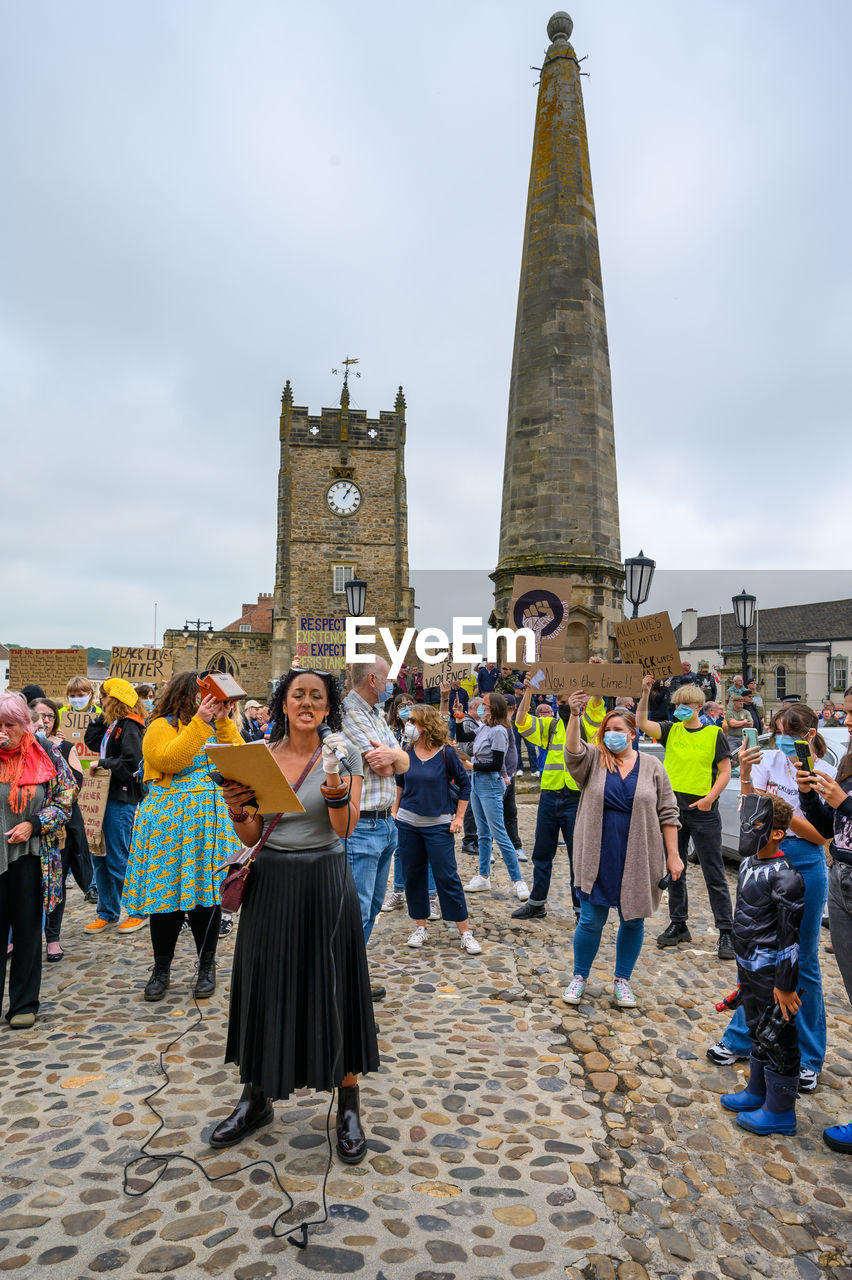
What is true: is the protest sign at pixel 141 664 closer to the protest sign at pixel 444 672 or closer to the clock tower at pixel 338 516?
the protest sign at pixel 444 672

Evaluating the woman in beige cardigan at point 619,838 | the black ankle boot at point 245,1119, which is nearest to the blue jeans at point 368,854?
the woman in beige cardigan at point 619,838

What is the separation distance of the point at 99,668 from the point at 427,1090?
1240 inches

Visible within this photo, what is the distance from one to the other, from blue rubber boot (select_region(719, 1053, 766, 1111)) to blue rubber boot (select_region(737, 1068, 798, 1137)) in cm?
11

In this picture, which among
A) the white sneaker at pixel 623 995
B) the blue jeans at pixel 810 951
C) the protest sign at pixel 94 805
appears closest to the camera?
the blue jeans at pixel 810 951

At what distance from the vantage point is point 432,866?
5898 millimetres

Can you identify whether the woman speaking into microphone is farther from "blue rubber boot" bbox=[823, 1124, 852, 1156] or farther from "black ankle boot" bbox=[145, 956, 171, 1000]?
"blue rubber boot" bbox=[823, 1124, 852, 1156]

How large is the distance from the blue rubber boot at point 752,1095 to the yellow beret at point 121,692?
17.3 ft

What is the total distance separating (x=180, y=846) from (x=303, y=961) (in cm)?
212

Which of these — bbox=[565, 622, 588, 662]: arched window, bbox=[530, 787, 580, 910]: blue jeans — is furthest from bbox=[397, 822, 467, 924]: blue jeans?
bbox=[565, 622, 588, 662]: arched window

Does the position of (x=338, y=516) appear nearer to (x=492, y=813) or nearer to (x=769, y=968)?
(x=492, y=813)

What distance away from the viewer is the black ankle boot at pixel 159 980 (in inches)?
195

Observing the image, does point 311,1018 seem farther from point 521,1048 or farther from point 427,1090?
point 521,1048

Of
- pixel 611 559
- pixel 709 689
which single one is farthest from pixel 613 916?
pixel 611 559

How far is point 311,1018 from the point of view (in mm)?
3117
